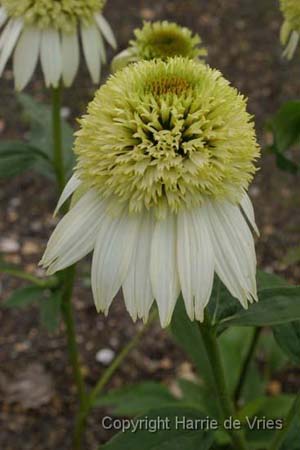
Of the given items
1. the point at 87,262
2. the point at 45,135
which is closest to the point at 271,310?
the point at 45,135

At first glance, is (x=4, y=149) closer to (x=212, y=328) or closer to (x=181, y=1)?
(x=212, y=328)

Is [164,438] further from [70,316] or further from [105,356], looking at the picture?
[105,356]

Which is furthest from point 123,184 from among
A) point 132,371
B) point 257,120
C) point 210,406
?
point 257,120

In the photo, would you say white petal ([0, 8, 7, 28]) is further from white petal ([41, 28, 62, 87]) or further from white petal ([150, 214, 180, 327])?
white petal ([150, 214, 180, 327])

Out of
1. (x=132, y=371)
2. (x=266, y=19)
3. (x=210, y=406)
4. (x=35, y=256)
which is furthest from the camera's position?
(x=266, y=19)

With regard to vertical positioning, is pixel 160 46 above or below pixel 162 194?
above

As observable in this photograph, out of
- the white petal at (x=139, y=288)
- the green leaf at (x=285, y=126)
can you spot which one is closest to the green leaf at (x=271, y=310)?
the white petal at (x=139, y=288)

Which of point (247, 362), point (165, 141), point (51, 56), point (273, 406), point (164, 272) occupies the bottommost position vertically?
point (273, 406)
